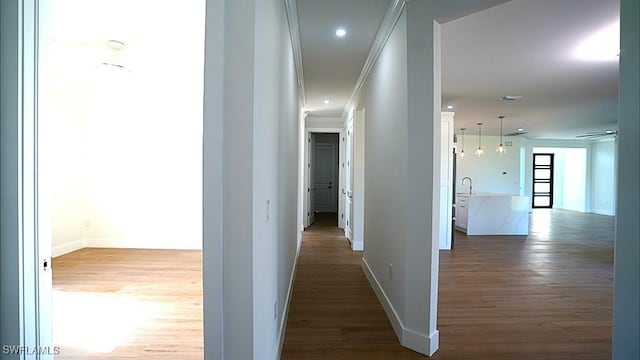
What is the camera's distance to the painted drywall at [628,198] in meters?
1.06

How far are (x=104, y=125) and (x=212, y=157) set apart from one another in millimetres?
5043

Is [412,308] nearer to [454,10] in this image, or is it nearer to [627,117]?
[627,117]

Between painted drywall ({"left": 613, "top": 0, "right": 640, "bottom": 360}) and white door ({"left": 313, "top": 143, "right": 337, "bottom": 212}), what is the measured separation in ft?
28.8

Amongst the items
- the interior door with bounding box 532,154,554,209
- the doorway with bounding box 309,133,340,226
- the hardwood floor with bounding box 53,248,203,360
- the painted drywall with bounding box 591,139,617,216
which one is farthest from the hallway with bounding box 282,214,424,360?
the interior door with bounding box 532,154,554,209

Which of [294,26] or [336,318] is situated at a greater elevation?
[294,26]

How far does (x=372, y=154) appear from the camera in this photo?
3.55m

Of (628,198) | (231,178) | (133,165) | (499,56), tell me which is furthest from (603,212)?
(133,165)

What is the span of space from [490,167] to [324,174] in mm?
5627

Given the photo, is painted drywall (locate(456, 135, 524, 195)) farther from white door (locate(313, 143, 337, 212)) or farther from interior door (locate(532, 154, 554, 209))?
white door (locate(313, 143, 337, 212))

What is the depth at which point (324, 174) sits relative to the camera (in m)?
9.94

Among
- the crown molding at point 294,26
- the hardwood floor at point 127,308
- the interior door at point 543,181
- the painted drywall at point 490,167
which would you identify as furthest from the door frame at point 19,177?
the interior door at point 543,181

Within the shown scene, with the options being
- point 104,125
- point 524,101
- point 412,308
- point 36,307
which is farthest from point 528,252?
point 104,125

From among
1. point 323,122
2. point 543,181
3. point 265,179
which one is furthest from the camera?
point 543,181

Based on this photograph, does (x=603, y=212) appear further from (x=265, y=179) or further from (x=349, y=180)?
(x=265, y=179)
